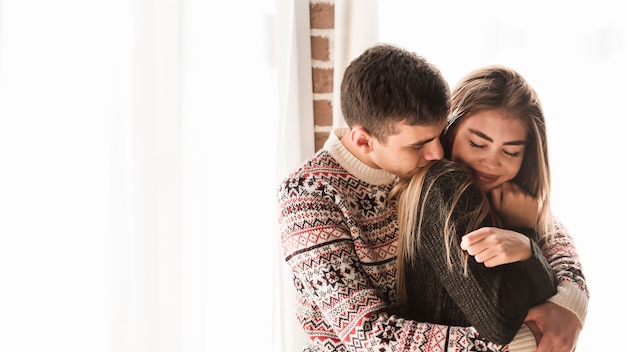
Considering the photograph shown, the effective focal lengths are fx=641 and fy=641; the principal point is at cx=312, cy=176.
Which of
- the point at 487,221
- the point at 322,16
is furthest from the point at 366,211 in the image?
the point at 322,16

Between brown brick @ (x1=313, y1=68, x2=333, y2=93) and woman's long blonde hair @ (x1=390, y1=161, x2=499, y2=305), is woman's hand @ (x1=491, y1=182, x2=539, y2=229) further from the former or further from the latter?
brown brick @ (x1=313, y1=68, x2=333, y2=93)

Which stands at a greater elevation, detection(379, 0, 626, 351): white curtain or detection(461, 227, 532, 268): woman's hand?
detection(379, 0, 626, 351): white curtain

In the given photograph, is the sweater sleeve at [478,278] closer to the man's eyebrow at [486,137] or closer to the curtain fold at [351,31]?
the man's eyebrow at [486,137]

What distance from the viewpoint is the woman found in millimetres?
1033

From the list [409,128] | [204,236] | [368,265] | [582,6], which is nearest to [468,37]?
[582,6]

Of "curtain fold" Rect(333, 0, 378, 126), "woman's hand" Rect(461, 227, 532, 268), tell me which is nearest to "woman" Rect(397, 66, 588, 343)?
"woman's hand" Rect(461, 227, 532, 268)

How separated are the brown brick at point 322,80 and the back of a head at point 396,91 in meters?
0.40

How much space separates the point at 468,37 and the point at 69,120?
0.93 meters

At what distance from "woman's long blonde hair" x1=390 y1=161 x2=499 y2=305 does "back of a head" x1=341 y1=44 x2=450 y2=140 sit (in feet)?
0.35

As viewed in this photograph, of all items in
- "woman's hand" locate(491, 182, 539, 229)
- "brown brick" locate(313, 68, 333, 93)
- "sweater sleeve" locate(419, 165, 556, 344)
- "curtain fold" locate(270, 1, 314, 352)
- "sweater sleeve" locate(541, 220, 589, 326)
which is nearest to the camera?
"sweater sleeve" locate(419, 165, 556, 344)

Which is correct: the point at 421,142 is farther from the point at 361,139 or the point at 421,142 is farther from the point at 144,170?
the point at 144,170

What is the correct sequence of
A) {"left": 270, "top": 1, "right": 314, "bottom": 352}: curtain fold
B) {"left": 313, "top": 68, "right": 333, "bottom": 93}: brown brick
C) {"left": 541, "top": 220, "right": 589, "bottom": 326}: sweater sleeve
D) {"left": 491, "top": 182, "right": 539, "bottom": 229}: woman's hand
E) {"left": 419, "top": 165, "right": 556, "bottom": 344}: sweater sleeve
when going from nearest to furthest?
{"left": 419, "top": 165, "right": 556, "bottom": 344}: sweater sleeve → {"left": 541, "top": 220, "right": 589, "bottom": 326}: sweater sleeve → {"left": 491, "top": 182, "right": 539, "bottom": 229}: woman's hand → {"left": 270, "top": 1, "right": 314, "bottom": 352}: curtain fold → {"left": 313, "top": 68, "right": 333, "bottom": 93}: brown brick

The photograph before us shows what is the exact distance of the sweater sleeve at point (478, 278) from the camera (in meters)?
1.02

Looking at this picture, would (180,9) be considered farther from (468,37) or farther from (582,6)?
(582,6)
